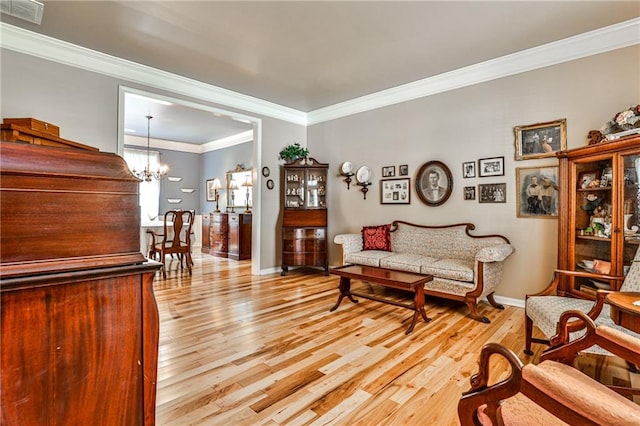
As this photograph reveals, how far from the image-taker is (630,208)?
2.46m

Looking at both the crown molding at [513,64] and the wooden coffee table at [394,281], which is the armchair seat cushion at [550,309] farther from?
the crown molding at [513,64]

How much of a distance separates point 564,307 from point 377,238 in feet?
8.21

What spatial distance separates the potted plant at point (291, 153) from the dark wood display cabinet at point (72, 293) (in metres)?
4.57

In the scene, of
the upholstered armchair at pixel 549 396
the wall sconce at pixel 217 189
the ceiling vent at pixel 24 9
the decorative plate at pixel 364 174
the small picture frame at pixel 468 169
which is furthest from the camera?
the wall sconce at pixel 217 189

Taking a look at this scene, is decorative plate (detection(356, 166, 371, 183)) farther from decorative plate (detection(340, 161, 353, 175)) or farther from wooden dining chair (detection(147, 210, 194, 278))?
wooden dining chair (detection(147, 210, 194, 278))

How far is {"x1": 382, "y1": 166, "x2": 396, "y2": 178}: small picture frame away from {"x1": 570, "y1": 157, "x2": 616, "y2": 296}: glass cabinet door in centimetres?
228

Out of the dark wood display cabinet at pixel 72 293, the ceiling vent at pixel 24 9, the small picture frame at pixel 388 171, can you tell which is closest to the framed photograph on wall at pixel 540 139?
the small picture frame at pixel 388 171

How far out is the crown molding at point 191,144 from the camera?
742 centimetres

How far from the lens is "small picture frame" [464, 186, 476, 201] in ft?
12.9

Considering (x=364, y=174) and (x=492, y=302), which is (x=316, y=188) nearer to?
(x=364, y=174)

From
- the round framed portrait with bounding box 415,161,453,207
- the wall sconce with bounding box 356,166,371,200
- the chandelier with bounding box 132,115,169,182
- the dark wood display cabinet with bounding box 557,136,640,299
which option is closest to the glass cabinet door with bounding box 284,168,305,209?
the wall sconce with bounding box 356,166,371,200

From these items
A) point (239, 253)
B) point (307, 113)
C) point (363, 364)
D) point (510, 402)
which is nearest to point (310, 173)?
point (307, 113)

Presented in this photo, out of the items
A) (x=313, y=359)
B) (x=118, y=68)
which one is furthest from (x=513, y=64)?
(x=118, y=68)

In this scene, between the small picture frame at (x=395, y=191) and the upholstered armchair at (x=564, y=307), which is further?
the small picture frame at (x=395, y=191)
